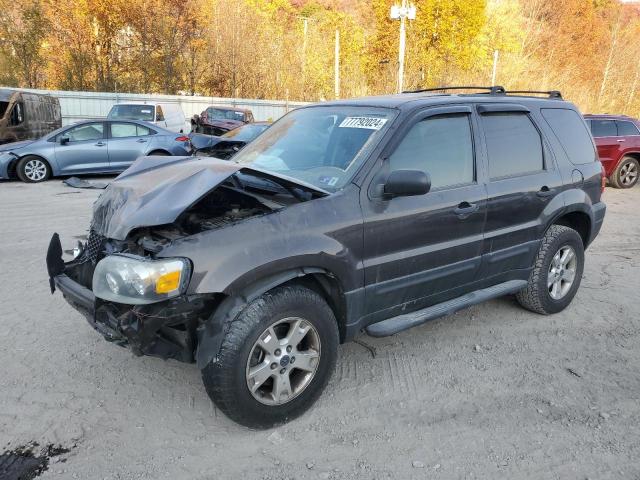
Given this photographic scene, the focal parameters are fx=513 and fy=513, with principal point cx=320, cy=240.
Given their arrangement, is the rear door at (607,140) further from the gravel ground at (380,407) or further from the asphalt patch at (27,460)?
the asphalt patch at (27,460)

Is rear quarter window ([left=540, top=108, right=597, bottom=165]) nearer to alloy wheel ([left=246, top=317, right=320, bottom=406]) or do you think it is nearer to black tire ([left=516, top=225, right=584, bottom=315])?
black tire ([left=516, top=225, right=584, bottom=315])

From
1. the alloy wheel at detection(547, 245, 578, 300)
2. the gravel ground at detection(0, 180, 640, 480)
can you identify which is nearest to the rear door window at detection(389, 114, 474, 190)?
the gravel ground at detection(0, 180, 640, 480)

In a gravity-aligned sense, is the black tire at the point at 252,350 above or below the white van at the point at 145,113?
below

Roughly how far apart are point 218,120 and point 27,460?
53.3ft

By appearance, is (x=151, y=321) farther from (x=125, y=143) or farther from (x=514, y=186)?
(x=125, y=143)

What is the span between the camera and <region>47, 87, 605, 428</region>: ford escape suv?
2.67 m

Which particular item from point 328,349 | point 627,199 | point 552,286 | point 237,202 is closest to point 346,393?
point 328,349

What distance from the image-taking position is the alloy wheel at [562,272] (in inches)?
181

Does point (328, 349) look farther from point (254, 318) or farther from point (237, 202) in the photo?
point (237, 202)

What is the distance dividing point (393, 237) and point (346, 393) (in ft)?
3.47

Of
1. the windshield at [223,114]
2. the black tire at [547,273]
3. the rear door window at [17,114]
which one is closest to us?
the black tire at [547,273]

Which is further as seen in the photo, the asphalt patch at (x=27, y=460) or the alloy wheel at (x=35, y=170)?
the alloy wheel at (x=35, y=170)

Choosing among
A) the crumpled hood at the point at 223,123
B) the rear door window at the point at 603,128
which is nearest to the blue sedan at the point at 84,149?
the crumpled hood at the point at 223,123

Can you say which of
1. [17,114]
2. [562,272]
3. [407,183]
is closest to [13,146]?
[17,114]
